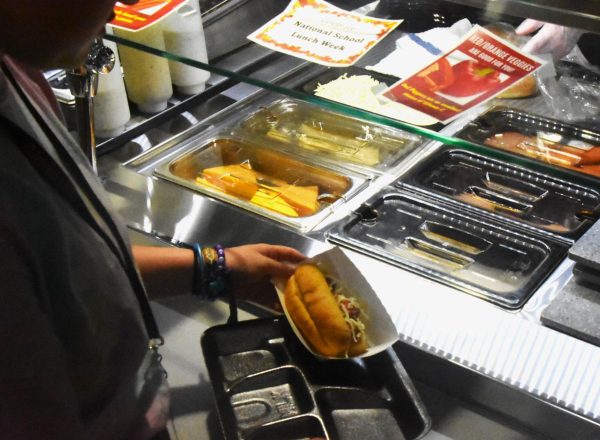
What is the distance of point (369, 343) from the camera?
1.06 m

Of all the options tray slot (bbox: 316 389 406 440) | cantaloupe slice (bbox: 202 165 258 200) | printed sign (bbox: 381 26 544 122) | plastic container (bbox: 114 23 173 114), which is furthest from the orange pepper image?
plastic container (bbox: 114 23 173 114)

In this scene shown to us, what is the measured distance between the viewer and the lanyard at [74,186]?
2.40 feet

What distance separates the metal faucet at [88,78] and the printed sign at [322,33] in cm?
30

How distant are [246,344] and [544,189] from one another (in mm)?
680

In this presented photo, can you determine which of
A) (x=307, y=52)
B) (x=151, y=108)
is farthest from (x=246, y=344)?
(x=151, y=108)

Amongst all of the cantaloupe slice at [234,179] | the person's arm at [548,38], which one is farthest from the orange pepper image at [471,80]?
the cantaloupe slice at [234,179]

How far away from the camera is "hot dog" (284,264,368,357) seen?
1.02 metres

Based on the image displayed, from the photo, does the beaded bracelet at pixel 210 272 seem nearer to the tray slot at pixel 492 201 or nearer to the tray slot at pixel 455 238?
the tray slot at pixel 455 238

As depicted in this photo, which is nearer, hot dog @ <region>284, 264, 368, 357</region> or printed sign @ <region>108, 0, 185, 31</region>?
hot dog @ <region>284, 264, 368, 357</region>

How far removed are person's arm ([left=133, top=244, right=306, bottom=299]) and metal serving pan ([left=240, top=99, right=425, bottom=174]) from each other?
1.25 feet

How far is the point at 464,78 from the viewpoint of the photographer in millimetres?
945

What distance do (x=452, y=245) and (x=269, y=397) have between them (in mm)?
452

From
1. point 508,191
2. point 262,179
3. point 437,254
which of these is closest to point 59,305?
point 437,254

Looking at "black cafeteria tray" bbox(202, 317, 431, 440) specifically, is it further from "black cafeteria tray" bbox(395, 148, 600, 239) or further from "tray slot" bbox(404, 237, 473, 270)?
"black cafeteria tray" bbox(395, 148, 600, 239)
